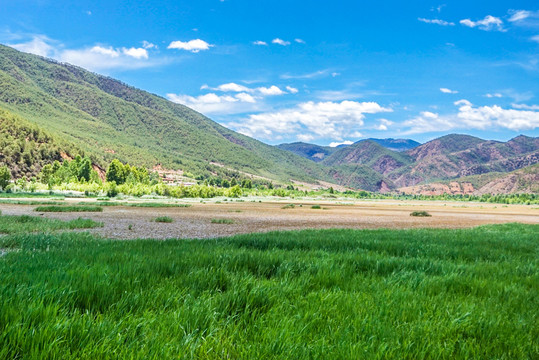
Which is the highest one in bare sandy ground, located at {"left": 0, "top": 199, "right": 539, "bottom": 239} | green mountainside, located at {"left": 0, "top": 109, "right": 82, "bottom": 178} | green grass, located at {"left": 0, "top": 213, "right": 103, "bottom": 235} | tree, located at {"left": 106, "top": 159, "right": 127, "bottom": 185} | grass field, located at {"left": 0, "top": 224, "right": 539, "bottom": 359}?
green mountainside, located at {"left": 0, "top": 109, "right": 82, "bottom": 178}

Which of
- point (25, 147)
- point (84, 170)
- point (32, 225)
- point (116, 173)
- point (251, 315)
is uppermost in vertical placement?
point (25, 147)

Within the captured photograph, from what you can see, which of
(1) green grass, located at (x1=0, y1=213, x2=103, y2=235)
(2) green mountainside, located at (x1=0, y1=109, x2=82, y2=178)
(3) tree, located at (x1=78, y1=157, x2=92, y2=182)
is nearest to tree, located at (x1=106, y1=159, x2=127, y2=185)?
(3) tree, located at (x1=78, y1=157, x2=92, y2=182)

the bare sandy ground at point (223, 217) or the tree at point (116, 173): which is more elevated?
the tree at point (116, 173)

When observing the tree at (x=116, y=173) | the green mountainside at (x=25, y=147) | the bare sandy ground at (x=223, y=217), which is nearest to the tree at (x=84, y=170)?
the tree at (x=116, y=173)

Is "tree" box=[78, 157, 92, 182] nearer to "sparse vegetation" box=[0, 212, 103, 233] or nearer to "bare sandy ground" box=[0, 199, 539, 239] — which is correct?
"bare sandy ground" box=[0, 199, 539, 239]

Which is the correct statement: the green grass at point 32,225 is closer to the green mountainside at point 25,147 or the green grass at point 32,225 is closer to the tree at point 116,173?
the tree at point 116,173

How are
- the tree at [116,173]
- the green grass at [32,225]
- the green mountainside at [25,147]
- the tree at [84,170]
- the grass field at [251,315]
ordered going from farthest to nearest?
the green mountainside at [25,147] < the tree at [116,173] < the tree at [84,170] < the green grass at [32,225] < the grass field at [251,315]

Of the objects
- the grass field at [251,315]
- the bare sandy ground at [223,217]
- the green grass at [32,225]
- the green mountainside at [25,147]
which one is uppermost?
the green mountainside at [25,147]

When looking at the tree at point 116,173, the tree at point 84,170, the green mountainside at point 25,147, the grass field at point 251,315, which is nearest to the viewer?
the grass field at point 251,315

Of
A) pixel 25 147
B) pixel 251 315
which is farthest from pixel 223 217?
pixel 25 147

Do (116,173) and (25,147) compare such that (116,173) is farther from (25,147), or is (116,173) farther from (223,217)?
(223,217)

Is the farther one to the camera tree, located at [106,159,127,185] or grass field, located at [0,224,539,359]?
tree, located at [106,159,127,185]

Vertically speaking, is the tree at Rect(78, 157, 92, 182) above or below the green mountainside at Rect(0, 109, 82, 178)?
below

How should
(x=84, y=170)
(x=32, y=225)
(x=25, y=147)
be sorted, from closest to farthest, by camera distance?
(x=32, y=225), (x=84, y=170), (x=25, y=147)
